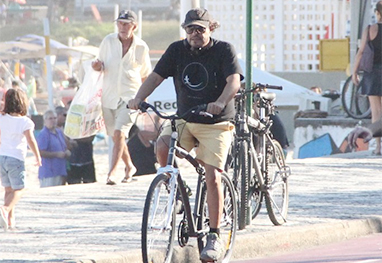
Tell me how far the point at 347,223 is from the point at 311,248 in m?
0.65

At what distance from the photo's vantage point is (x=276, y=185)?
9305 mm

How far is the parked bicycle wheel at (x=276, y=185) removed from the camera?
9.16 m

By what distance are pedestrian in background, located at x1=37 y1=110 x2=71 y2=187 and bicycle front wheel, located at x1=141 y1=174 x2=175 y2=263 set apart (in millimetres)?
6706

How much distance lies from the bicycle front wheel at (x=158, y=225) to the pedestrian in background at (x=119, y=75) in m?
4.80

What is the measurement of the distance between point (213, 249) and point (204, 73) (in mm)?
1232

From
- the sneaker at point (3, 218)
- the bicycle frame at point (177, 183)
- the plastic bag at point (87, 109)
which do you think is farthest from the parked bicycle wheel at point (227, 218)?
the plastic bag at point (87, 109)

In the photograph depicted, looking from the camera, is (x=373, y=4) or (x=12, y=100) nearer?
(x=12, y=100)

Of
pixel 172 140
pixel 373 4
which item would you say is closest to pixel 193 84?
pixel 172 140

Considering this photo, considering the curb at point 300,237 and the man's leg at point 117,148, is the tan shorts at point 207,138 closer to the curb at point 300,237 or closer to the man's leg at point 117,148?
the curb at point 300,237

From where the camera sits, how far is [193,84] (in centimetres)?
757

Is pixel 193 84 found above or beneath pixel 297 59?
above

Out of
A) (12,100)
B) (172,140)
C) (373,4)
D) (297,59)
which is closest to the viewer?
(172,140)

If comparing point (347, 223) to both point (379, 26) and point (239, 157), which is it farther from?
point (379, 26)

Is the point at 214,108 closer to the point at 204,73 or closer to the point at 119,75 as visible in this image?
the point at 204,73
